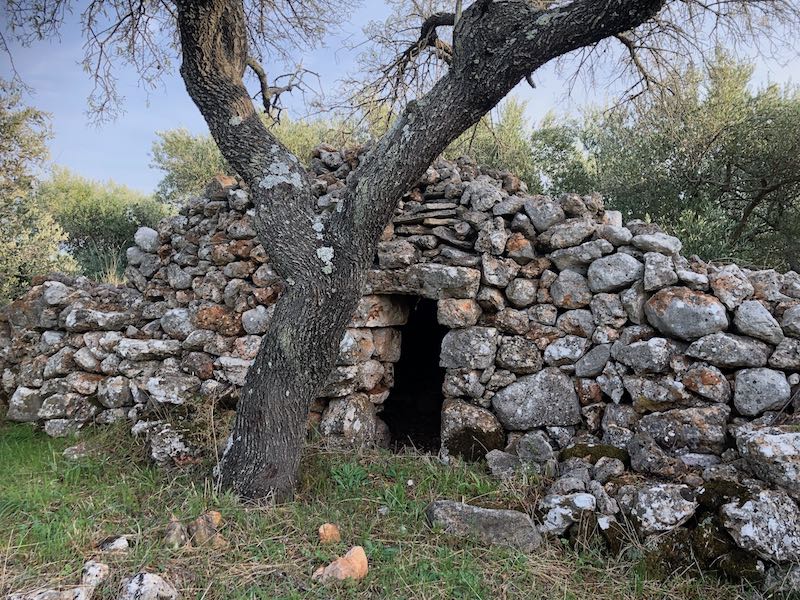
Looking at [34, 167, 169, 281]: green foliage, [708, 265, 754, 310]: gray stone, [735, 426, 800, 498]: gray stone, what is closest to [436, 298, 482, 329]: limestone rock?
[708, 265, 754, 310]: gray stone

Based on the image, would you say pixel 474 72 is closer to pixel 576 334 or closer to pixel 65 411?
pixel 576 334

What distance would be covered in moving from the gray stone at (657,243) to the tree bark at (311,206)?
1.62m

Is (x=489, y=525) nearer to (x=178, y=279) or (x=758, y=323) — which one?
(x=758, y=323)

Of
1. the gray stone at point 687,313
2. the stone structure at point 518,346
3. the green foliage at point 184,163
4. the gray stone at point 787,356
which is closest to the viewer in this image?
the stone structure at point 518,346

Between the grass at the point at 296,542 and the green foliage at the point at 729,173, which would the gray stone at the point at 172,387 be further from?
the green foliage at the point at 729,173

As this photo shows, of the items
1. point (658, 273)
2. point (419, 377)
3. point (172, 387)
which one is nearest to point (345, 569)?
point (172, 387)

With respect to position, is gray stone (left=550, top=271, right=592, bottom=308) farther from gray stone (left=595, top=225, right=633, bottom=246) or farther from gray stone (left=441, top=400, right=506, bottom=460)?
gray stone (left=441, top=400, right=506, bottom=460)

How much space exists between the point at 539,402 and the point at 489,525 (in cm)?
124

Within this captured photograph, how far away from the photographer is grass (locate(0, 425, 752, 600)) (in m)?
2.52

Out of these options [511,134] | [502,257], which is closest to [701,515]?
[502,257]

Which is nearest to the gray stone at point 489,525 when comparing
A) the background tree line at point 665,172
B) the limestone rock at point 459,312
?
the limestone rock at point 459,312

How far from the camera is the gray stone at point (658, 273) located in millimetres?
3719

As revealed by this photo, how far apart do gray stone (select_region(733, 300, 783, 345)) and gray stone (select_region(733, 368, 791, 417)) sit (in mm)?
217

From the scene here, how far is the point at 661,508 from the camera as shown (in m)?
2.83
